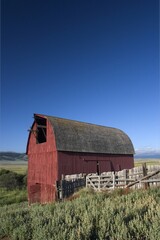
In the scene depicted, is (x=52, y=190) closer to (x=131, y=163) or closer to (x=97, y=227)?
(x=131, y=163)

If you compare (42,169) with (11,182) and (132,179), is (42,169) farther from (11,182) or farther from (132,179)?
(11,182)

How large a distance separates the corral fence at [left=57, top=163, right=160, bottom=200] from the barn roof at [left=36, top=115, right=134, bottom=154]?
3551 mm

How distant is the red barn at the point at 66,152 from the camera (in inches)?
860

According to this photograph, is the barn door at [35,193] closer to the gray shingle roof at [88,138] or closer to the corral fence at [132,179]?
the gray shingle roof at [88,138]

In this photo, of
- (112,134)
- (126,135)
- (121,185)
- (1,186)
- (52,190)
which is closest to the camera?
(121,185)

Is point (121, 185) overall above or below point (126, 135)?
below

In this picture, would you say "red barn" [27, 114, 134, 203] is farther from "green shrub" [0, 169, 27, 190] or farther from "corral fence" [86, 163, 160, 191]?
"green shrub" [0, 169, 27, 190]

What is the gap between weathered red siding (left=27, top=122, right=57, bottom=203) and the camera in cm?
2177

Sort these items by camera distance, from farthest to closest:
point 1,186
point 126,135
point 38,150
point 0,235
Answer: point 1,186
point 126,135
point 38,150
point 0,235

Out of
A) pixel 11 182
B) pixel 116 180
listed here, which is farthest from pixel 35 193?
pixel 11 182

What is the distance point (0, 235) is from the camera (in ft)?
21.1

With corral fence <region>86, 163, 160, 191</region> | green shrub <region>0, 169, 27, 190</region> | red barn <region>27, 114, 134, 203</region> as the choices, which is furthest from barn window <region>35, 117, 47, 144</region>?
green shrub <region>0, 169, 27, 190</region>

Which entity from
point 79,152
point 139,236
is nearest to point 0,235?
point 139,236

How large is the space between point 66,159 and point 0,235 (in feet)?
51.2
